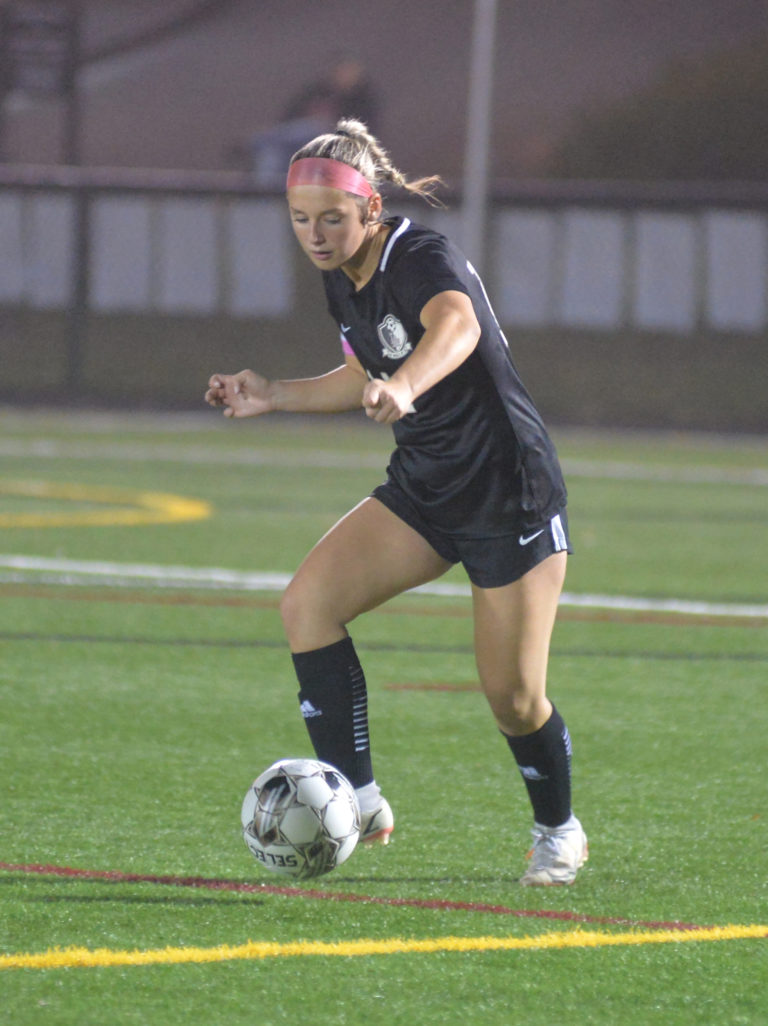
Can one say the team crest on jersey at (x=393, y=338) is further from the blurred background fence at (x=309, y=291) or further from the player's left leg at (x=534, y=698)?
the blurred background fence at (x=309, y=291)

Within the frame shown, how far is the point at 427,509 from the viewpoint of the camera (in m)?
5.09

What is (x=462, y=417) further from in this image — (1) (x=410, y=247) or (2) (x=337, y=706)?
(2) (x=337, y=706)

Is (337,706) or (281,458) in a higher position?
(337,706)

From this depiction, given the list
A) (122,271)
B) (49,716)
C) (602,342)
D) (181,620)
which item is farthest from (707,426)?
(49,716)

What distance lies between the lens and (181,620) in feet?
31.8

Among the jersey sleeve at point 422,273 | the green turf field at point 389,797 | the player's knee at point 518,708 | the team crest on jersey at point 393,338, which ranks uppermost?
the jersey sleeve at point 422,273

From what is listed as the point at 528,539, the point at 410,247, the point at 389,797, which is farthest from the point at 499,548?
the point at 389,797

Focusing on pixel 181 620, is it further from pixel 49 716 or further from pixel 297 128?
pixel 297 128

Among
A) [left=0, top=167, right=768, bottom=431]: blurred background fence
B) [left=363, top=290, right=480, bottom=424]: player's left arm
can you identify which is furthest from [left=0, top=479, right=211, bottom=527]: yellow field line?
[left=0, top=167, right=768, bottom=431]: blurred background fence

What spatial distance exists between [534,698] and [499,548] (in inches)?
16.4

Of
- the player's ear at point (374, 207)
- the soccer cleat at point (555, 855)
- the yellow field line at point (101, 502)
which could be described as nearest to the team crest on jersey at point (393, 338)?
the player's ear at point (374, 207)

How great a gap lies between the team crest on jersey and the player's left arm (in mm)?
80

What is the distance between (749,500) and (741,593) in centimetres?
687

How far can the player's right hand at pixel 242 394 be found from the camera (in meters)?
5.32
